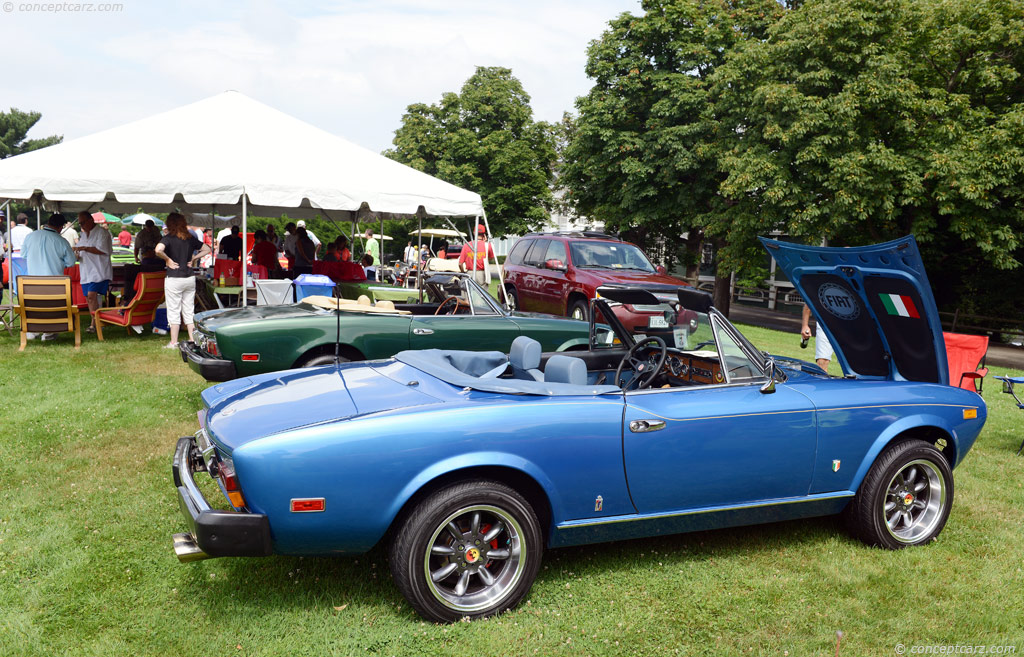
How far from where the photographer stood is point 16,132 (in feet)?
177

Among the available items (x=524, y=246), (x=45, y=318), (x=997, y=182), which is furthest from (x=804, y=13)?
(x=45, y=318)

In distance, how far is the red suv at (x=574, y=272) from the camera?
489 inches

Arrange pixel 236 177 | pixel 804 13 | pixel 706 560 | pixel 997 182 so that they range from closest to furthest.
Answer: pixel 706 560 < pixel 236 177 < pixel 997 182 < pixel 804 13

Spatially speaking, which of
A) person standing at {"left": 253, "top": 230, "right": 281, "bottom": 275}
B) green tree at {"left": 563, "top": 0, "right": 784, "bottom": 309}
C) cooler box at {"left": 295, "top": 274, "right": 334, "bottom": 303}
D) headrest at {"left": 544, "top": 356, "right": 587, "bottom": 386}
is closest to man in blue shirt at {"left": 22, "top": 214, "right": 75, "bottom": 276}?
person standing at {"left": 253, "top": 230, "right": 281, "bottom": 275}

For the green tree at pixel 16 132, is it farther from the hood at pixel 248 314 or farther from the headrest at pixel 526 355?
the headrest at pixel 526 355

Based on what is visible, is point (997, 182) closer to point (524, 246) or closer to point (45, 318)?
point (524, 246)

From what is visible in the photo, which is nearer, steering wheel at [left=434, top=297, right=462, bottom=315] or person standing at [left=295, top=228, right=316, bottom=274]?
steering wheel at [left=434, top=297, right=462, bottom=315]

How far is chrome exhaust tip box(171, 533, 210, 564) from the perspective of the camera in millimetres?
3010

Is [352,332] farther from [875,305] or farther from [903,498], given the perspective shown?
[903,498]

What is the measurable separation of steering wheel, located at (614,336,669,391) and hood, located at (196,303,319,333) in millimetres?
Result: 3366

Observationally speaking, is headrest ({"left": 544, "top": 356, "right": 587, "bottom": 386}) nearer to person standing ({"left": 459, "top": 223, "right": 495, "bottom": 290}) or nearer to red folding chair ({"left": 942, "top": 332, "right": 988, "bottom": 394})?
red folding chair ({"left": 942, "top": 332, "right": 988, "bottom": 394})

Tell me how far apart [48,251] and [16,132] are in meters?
55.1

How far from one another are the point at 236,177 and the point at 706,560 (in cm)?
777

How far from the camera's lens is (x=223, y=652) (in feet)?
9.89
